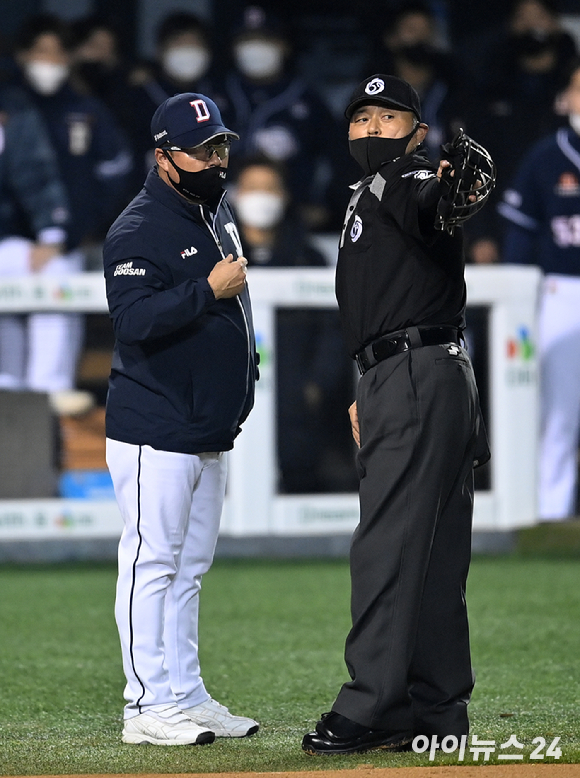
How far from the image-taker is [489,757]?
3.44 m

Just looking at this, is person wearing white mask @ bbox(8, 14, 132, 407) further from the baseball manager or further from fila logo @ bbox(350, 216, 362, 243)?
fila logo @ bbox(350, 216, 362, 243)

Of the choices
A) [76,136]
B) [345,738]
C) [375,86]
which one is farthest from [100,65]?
[345,738]

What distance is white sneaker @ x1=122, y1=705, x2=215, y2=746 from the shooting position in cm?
371

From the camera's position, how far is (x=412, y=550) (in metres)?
3.55

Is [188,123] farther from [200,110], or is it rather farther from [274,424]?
[274,424]

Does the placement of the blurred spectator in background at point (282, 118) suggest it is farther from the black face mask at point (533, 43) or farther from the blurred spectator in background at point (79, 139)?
the black face mask at point (533, 43)

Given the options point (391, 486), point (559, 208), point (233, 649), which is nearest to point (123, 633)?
point (391, 486)

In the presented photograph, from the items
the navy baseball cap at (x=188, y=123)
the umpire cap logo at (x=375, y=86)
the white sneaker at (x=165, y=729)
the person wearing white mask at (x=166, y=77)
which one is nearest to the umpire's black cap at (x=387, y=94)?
the umpire cap logo at (x=375, y=86)

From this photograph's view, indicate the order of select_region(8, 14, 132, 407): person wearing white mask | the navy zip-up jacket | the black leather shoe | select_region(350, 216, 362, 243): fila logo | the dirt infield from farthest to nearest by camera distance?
select_region(8, 14, 132, 407): person wearing white mask → the navy zip-up jacket → select_region(350, 216, 362, 243): fila logo → the black leather shoe → the dirt infield

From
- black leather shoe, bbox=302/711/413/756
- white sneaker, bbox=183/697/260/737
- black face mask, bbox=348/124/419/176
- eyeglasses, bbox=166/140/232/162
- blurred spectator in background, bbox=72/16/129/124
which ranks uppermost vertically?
blurred spectator in background, bbox=72/16/129/124

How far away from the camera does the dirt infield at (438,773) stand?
3209mm

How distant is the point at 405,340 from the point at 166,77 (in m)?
6.61

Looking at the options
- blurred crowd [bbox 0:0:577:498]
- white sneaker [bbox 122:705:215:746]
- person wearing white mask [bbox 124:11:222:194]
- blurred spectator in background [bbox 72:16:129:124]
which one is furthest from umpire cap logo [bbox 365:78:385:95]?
blurred spectator in background [bbox 72:16:129:124]

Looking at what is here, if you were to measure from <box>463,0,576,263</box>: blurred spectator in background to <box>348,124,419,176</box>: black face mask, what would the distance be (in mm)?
5913
